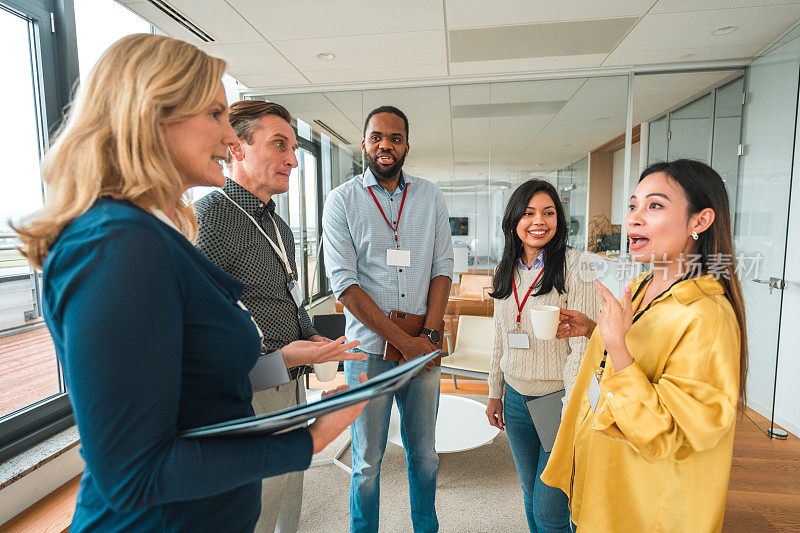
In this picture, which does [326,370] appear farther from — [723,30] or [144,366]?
[723,30]

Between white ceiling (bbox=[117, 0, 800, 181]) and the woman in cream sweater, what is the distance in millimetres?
1788

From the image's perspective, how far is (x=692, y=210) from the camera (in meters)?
1.07

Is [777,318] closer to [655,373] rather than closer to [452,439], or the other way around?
[452,439]

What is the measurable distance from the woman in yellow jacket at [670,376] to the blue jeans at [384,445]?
78 centimetres

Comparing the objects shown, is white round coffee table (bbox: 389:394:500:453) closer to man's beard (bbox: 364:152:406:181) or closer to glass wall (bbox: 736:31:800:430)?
man's beard (bbox: 364:152:406:181)

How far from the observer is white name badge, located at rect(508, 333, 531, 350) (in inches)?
63.3

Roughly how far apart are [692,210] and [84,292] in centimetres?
126

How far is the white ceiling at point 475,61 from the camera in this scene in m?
2.80

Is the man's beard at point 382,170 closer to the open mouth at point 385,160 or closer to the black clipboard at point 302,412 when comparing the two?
the open mouth at point 385,160

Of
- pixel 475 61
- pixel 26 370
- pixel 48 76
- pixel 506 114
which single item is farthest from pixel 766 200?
pixel 26 370

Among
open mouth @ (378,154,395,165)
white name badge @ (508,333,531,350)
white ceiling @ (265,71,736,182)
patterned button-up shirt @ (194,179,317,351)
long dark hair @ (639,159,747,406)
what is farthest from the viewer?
white ceiling @ (265,71,736,182)

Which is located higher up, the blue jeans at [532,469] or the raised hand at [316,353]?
the raised hand at [316,353]

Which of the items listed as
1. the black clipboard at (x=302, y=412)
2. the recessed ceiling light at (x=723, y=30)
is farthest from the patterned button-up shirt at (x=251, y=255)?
the recessed ceiling light at (x=723, y=30)

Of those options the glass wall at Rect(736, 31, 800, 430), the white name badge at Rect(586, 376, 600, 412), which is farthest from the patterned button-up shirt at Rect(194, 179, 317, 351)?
the glass wall at Rect(736, 31, 800, 430)
